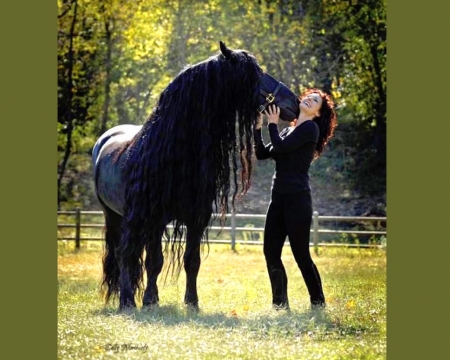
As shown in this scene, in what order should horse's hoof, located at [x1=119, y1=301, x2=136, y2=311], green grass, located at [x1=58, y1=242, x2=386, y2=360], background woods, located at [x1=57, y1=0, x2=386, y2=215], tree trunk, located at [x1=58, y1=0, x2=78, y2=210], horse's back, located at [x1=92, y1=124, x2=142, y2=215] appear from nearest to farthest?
green grass, located at [x1=58, y1=242, x2=386, y2=360]
horse's hoof, located at [x1=119, y1=301, x2=136, y2=311]
horse's back, located at [x1=92, y1=124, x2=142, y2=215]
background woods, located at [x1=57, y1=0, x2=386, y2=215]
tree trunk, located at [x1=58, y1=0, x2=78, y2=210]

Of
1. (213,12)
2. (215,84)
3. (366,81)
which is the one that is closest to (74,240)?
(213,12)

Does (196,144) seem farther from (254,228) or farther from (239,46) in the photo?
(254,228)

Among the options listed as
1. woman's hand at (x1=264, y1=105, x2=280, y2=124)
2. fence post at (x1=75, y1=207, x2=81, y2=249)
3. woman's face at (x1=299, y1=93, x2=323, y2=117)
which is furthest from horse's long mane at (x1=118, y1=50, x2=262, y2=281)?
fence post at (x1=75, y1=207, x2=81, y2=249)

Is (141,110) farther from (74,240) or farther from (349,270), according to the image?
(349,270)

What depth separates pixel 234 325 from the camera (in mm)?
6898

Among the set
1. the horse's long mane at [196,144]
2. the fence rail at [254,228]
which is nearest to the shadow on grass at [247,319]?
the horse's long mane at [196,144]

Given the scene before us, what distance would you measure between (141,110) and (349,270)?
513 cm

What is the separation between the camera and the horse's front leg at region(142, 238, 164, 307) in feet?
24.4

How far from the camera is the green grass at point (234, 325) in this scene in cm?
650

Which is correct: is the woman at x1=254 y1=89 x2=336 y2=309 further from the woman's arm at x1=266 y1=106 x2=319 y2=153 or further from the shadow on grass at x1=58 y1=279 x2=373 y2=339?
the shadow on grass at x1=58 y1=279 x2=373 y2=339

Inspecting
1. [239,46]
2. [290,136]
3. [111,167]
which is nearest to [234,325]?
[290,136]

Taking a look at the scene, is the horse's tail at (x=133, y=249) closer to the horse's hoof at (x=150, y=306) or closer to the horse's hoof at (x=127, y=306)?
the horse's hoof at (x=127, y=306)

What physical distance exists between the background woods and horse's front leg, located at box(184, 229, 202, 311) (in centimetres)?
317

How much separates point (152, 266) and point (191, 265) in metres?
0.33
